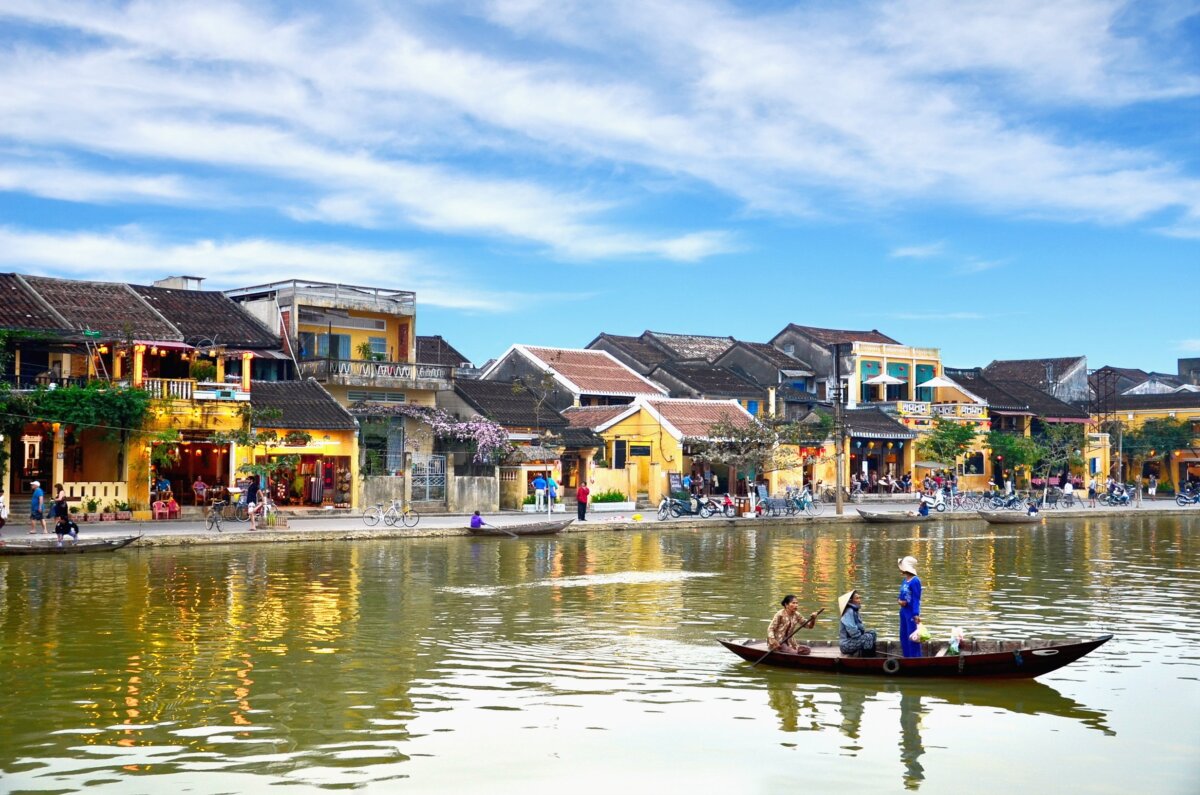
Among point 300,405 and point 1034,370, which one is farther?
point 1034,370

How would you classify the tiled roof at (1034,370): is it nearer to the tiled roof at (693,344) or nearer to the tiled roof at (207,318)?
the tiled roof at (693,344)

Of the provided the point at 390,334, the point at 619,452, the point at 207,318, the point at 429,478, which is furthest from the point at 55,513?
the point at 619,452

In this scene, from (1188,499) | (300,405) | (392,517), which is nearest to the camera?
(392,517)

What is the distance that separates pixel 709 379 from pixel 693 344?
939cm

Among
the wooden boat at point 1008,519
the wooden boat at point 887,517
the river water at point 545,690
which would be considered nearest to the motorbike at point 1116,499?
the wooden boat at point 1008,519

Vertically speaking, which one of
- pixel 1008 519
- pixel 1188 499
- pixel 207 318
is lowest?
pixel 1008 519

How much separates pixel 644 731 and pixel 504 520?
31392 millimetres

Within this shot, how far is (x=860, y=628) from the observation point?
16609mm

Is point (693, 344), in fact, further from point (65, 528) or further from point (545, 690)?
point (545, 690)

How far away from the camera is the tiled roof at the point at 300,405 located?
4422 centimetres

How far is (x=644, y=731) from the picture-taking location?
13.7 m

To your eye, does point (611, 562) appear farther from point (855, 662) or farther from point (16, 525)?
point (16, 525)

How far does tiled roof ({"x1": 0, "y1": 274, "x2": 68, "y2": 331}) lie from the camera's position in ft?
132

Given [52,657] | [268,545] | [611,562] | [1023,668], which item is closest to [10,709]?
[52,657]
